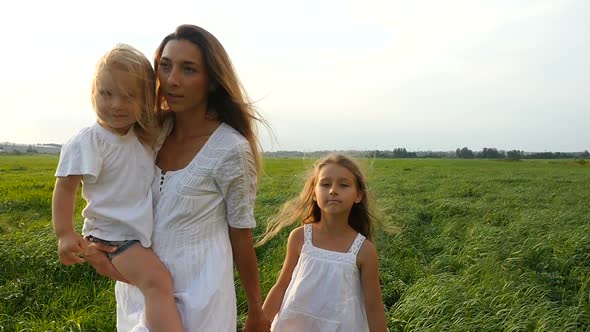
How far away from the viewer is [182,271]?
1710 mm

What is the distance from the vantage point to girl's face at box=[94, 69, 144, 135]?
1.77 metres

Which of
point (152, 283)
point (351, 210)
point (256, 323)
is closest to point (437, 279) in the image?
point (351, 210)

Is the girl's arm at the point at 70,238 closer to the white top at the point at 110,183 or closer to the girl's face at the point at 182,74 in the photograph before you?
the white top at the point at 110,183

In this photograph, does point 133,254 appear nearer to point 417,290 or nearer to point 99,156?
point 99,156

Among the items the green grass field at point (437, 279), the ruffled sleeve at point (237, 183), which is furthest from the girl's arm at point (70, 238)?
the green grass field at point (437, 279)

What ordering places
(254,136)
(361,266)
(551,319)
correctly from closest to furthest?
(254,136) → (361,266) → (551,319)

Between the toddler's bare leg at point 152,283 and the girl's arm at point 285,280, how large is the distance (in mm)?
883

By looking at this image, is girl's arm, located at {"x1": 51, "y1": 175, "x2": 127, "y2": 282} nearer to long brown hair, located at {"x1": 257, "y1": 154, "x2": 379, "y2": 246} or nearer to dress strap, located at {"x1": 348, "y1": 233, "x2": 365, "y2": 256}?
dress strap, located at {"x1": 348, "y1": 233, "x2": 365, "y2": 256}

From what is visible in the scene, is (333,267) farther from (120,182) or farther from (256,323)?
(120,182)

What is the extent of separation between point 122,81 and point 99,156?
271 mm

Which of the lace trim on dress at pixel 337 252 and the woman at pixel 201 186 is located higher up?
the woman at pixel 201 186

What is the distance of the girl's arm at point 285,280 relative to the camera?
2.48 m

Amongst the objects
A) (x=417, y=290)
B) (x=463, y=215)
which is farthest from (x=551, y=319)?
(x=463, y=215)

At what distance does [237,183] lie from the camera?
1.79 m
